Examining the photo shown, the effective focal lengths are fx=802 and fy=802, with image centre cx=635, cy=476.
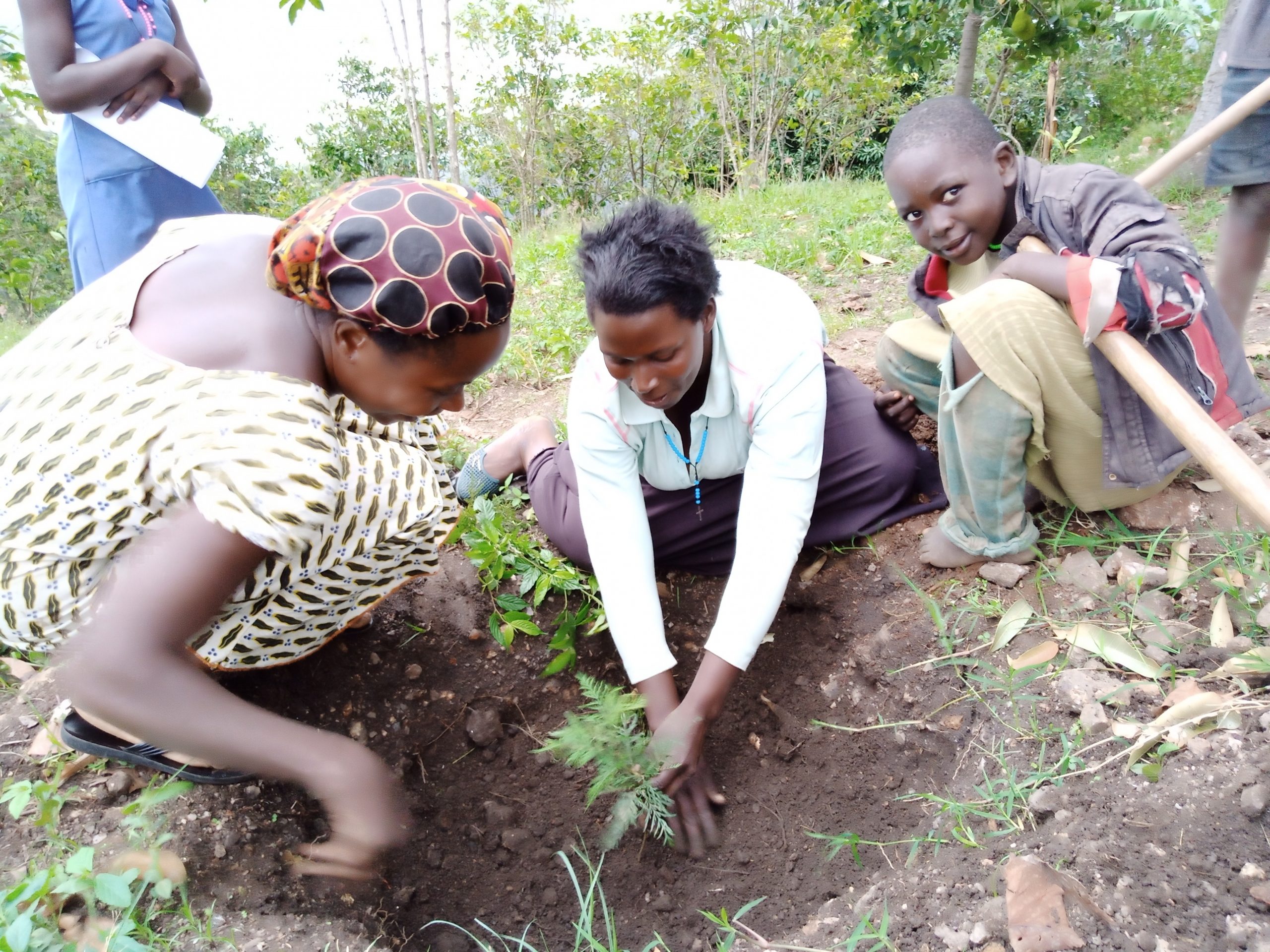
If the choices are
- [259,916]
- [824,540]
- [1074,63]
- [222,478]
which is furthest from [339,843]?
[1074,63]

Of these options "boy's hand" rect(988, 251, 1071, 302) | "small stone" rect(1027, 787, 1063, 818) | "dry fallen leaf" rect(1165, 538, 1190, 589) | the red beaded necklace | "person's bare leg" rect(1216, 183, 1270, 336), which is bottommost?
"small stone" rect(1027, 787, 1063, 818)

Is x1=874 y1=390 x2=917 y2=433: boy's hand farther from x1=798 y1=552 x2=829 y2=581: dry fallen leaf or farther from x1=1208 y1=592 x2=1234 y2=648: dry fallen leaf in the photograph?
x1=1208 y1=592 x2=1234 y2=648: dry fallen leaf

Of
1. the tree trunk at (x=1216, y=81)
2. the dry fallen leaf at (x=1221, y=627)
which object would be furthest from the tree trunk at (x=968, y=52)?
the dry fallen leaf at (x=1221, y=627)

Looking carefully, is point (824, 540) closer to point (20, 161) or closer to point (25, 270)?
point (25, 270)

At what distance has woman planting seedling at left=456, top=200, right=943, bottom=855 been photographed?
1.51 metres

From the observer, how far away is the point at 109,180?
209 cm

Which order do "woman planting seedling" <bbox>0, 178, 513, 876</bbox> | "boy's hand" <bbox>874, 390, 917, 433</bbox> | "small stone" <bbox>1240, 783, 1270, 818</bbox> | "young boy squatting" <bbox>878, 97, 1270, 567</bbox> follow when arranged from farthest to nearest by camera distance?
"boy's hand" <bbox>874, 390, 917, 433</bbox>
"young boy squatting" <bbox>878, 97, 1270, 567</bbox>
"small stone" <bbox>1240, 783, 1270, 818</bbox>
"woman planting seedling" <bbox>0, 178, 513, 876</bbox>

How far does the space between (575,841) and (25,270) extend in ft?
20.3

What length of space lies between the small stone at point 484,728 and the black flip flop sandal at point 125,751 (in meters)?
0.54

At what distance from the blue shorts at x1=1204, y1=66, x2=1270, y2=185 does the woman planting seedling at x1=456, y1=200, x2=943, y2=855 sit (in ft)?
4.28

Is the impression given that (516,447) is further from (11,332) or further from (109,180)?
(11,332)

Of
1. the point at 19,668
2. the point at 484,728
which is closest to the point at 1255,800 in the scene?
the point at 484,728

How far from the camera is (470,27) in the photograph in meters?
8.02

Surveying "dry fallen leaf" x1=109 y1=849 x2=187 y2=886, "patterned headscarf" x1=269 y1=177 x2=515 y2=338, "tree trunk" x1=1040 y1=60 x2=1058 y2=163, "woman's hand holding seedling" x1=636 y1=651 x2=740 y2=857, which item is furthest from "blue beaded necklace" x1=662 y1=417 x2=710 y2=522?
"tree trunk" x1=1040 y1=60 x2=1058 y2=163
